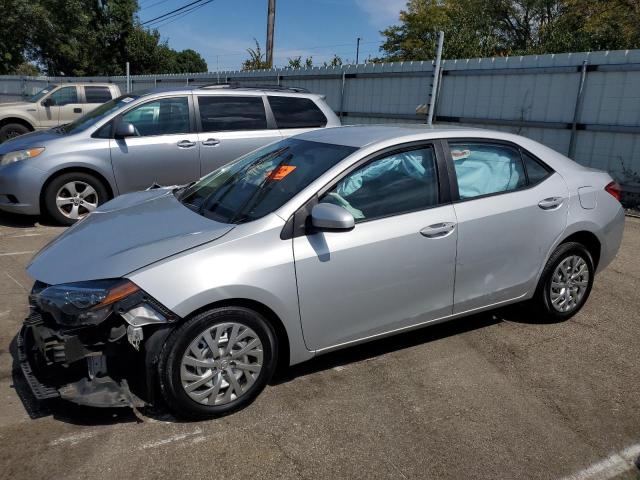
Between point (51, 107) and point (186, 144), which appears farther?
point (51, 107)

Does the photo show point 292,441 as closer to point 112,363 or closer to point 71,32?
point 112,363

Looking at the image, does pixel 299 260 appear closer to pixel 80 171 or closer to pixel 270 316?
pixel 270 316

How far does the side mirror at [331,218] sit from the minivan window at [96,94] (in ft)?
41.1

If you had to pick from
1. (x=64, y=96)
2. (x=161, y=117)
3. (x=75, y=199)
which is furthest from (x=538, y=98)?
(x=64, y=96)

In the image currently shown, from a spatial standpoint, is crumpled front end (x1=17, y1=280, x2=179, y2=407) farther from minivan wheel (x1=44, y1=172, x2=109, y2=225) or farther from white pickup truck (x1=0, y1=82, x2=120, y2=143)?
white pickup truck (x1=0, y1=82, x2=120, y2=143)

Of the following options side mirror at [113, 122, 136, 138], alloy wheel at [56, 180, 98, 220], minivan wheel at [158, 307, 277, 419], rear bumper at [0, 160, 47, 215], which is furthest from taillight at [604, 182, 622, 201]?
rear bumper at [0, 160, 47, 215]

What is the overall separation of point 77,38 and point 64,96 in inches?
1293

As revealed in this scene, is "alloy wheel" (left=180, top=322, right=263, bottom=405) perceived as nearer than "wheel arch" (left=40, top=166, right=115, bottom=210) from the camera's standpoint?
Yes

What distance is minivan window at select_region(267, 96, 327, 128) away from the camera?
794cm

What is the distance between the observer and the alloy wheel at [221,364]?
2975mm

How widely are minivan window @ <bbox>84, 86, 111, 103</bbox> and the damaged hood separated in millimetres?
11269

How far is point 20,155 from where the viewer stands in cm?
679

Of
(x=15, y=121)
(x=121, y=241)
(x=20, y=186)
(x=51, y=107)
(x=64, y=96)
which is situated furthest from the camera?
(x=64, y=96)

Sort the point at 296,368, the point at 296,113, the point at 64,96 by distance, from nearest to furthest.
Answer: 1. the point at 296,368
2. the point at 296,113
3. the point at 64,96
